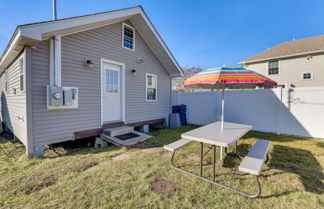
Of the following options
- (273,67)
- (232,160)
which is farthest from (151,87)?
(273,67)

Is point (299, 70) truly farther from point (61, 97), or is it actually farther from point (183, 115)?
point (61, 97)

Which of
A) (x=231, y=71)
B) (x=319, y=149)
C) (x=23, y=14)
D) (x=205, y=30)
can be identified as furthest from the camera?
(x=205, y=30)

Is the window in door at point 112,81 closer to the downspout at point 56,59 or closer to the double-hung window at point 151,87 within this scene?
the downspout at point 56,59

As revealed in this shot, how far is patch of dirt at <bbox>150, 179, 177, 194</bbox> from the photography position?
88.0 inches

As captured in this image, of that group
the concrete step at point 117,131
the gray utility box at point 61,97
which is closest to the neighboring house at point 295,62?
the concrete step at point 117,131

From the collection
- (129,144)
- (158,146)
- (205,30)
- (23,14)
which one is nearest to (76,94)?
(129,144)

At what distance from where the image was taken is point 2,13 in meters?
5.50

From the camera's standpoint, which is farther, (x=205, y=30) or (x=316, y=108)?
(x=205, y=30)

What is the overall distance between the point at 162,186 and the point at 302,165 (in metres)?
3.15

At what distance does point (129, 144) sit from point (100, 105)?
1690mm

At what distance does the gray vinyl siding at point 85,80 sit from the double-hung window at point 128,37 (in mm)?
202

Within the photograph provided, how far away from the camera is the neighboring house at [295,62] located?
10.3 m

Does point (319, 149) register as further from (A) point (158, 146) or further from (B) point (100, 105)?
(B) point (100, 105)

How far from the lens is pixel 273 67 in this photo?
1229 cm
